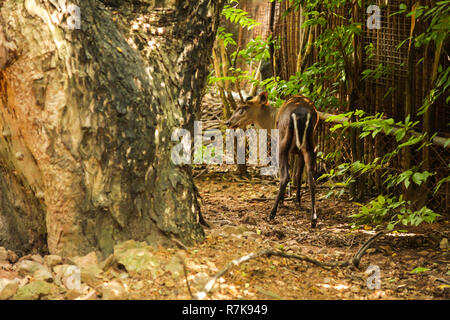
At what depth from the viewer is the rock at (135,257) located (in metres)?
A: 2.86

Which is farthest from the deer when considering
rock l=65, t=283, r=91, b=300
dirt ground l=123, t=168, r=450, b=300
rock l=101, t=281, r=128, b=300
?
rock l=65, t=283, r=91, b=300

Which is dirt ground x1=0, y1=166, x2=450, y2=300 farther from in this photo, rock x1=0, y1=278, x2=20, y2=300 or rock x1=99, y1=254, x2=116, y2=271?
rock x1=0, y1=278, x2=20, y2=300

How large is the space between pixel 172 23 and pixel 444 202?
11.0 feet

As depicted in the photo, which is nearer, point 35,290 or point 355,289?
point 35,290

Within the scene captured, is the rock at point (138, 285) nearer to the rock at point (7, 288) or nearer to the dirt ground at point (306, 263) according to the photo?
the dirt ground at point (306, 263)

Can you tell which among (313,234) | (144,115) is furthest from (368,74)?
(144,115)

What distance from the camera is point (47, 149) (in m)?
2.85

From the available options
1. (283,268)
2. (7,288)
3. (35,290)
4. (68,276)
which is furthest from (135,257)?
(283,268)

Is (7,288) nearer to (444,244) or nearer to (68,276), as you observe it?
(68,276)

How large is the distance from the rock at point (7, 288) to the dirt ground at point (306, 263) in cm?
69

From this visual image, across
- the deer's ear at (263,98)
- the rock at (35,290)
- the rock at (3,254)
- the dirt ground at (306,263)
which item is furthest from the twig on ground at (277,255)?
the deer's ear at (263,98)

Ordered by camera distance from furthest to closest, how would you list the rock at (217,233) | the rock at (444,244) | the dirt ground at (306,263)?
the rock at (444,244) → the rock at (217,233) → the dirt ground at (306,263)

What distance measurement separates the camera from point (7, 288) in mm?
2594

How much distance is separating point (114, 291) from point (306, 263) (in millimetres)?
1487
